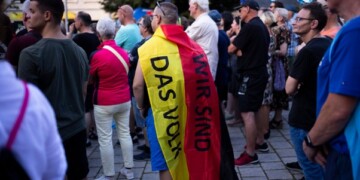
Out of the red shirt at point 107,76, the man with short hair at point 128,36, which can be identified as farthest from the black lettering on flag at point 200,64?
the man with short hair at point 128,36

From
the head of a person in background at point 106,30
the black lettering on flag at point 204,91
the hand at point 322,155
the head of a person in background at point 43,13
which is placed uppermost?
the head of a person in background at point 43,13

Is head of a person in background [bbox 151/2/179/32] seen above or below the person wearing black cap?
above

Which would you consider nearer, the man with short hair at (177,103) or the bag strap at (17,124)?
the bag strap at (17,124)

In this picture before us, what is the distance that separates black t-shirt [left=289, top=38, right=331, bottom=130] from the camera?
3.73 meters

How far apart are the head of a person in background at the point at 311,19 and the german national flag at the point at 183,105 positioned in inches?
34.2

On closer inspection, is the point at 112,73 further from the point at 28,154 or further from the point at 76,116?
the point at 28,154

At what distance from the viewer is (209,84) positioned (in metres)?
4.07

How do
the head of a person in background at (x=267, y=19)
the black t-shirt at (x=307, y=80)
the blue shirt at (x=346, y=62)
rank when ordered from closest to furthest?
the blue shirt at (x=346, y=62) < the black t-shirt at (x=307, y=80) < the head of a person in background at (x=267, y=19)

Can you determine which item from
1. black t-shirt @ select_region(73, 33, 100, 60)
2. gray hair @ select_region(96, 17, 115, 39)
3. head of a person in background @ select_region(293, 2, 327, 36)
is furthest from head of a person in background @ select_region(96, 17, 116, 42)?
head of a person in background @ select_region(293, 2, 327, 36)

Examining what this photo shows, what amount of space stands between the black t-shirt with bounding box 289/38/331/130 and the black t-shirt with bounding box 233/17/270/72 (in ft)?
6.12

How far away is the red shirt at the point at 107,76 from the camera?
5090 millimetres

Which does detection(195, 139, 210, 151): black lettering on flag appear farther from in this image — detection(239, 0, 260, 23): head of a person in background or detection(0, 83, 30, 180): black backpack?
detection(0, 83, 30, 180): black backpack

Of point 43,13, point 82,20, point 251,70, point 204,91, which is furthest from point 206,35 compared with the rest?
point 43,13

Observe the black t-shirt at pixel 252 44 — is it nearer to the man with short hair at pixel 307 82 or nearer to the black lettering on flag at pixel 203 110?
the man with short hair at pixel 307 82
